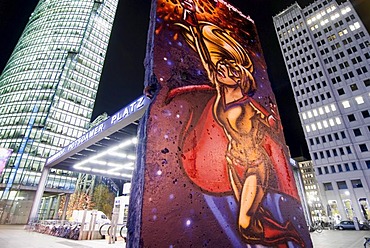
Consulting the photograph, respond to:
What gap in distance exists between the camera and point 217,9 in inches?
230

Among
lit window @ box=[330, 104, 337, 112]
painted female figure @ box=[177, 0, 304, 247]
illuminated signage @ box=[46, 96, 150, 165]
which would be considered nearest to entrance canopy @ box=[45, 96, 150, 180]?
illuminated signage @ box=[46, 96, 150, 165]

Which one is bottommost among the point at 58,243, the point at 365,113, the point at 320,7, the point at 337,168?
the point at 58,243

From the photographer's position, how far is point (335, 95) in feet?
128

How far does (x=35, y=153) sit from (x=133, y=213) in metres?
49.4

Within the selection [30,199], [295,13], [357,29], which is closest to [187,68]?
[30,199]

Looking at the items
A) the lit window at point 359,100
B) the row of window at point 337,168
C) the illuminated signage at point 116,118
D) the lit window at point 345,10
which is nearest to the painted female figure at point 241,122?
the illuminated signage at point 116,118

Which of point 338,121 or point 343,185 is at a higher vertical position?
point 338,121

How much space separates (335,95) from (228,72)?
45.0 m

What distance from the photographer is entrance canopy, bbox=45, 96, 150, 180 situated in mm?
6371

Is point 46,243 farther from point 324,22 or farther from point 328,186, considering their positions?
point 324,22

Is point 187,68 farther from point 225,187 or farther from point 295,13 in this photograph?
point 295,13

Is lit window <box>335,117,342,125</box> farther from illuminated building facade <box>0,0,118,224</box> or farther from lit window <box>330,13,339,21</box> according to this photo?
illuminated building facade <box>0,0,118,224</box>

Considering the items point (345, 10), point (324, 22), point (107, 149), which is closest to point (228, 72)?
point (107, 149)

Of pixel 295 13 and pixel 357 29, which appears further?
pixel 295 13
